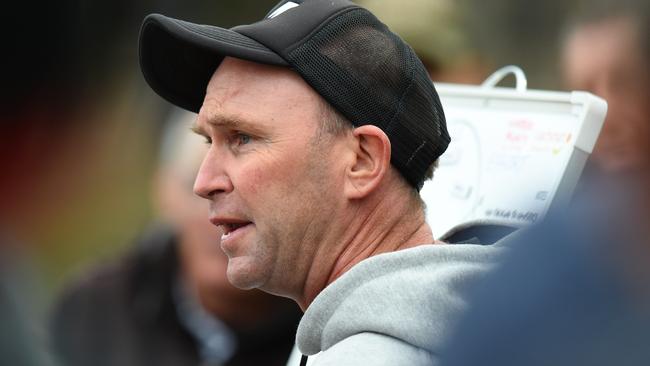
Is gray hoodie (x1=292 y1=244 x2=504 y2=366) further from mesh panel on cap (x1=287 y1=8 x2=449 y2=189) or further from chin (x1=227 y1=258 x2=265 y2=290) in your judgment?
mesh panel on cap (x1=287 y1=8 x2=449 y2=189)

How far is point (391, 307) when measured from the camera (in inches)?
84.4

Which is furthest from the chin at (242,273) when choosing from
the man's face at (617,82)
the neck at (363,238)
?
the man's face at (617,82)

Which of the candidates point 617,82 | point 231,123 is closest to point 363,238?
point 231,123

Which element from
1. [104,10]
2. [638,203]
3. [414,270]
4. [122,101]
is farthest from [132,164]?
[638,203]

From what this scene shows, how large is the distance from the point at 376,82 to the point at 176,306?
2.64m

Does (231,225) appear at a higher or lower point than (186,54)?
lower

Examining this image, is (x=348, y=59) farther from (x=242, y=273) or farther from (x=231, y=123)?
(x=242, y=273)

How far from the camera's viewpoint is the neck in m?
2.60

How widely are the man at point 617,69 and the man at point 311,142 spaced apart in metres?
0.60

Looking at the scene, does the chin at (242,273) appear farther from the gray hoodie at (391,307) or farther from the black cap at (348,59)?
the black cap at (348,59)

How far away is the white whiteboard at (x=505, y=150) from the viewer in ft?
9.26

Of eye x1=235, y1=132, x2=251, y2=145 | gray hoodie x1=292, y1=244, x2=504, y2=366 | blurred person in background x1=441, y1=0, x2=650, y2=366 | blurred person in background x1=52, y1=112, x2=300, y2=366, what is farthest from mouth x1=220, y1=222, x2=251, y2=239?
blurred person in background x1=52, y1=112, x2=300, y2=366

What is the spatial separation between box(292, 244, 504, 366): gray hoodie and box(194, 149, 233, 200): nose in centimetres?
40

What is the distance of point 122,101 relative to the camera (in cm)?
918
